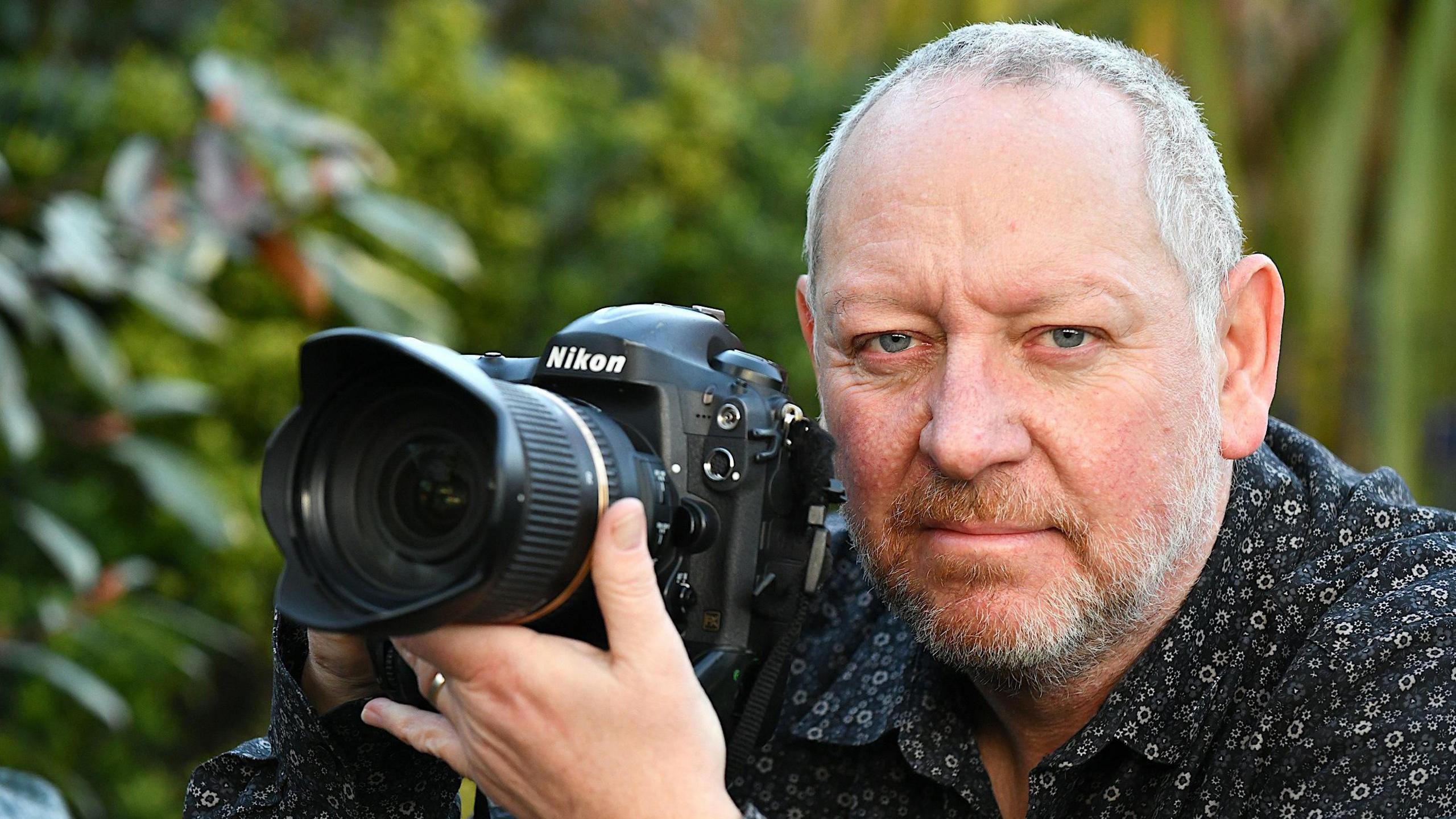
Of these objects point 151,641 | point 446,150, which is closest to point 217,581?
point 151,641

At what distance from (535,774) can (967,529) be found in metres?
0.48

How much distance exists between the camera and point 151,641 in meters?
3.82

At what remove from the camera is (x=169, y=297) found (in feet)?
11.5

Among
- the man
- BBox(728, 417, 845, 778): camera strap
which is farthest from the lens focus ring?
BBox(728, 417, 845, 778): camera strap

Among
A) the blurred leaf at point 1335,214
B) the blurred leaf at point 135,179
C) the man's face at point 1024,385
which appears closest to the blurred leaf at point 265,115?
the blurred leaf at point 135,179

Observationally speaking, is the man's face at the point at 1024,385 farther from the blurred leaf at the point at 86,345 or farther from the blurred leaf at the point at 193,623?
the blurred leaf at the point at 193,623

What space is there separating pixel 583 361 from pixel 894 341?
327mm

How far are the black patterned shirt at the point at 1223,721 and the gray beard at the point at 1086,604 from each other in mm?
50

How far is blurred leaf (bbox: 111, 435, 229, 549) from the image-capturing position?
362 cm

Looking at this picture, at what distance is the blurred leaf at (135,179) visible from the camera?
139 inches

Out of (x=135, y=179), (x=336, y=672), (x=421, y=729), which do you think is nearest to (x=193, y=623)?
(x=135, y=179)

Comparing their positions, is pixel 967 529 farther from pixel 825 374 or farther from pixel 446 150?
pixel 446 150

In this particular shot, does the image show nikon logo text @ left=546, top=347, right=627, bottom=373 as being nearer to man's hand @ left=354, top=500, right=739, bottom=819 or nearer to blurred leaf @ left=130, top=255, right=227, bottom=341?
man's hand @ left=354, top=500, right=739, bottom=819

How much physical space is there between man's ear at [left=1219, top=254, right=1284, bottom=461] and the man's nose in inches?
10.7
